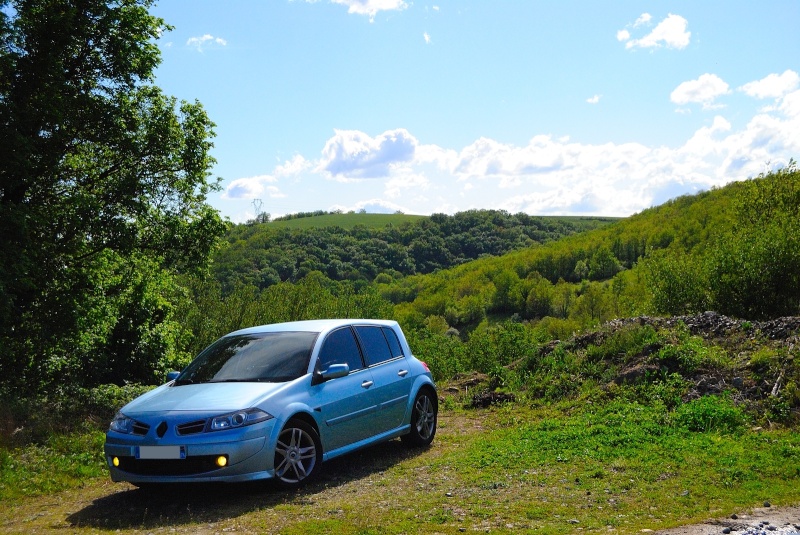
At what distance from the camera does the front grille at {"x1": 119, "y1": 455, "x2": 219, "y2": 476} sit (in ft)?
22.9

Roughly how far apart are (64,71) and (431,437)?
10.9m

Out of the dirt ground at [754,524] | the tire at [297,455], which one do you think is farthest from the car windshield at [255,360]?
the dirt ground at [754,524]

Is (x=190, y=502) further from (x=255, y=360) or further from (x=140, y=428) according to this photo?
(x=255, y=360)

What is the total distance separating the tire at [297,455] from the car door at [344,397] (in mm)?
194

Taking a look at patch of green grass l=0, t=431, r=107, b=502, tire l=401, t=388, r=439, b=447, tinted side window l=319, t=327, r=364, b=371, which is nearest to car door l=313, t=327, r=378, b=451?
tinted side window l=319, t=327, r=364, b=371

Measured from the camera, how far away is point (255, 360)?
8367 millimetres

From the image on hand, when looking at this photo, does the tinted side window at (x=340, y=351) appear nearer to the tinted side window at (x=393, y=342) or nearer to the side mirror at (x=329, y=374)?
the side mirror at (x=329, y=374)

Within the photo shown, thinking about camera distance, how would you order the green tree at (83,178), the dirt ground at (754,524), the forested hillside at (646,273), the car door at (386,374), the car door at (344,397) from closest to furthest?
the dirt ground at (754,524), the car door at (344,397), the car door at (386,374), the green tree at (83,178), the forested hillside at (646,273)

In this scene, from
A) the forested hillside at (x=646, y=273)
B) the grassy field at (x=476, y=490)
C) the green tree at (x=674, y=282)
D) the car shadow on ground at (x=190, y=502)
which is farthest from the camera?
the green tree at (x=674, y=282)

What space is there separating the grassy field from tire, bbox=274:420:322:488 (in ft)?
0.56

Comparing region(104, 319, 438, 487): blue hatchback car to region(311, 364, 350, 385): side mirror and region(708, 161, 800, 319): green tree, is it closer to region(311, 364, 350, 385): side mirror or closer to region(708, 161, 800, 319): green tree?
region(311, 364, 350, 385): side mirror

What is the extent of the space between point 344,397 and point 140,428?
2.26 metres

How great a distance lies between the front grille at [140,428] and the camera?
23.7ft

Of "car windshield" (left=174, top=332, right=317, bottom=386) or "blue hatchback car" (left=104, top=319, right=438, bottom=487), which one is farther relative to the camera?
"car windshield" (left=174, top=332, right=317, bottom=386)
